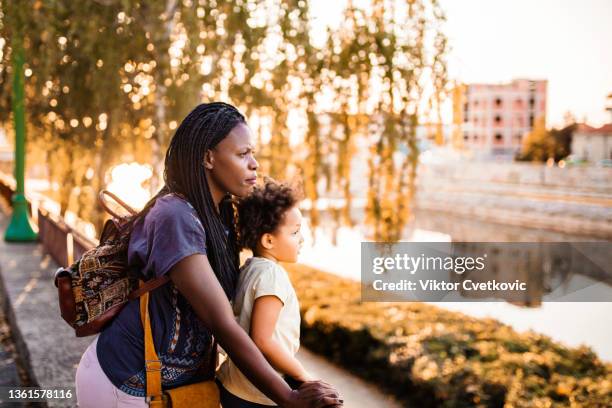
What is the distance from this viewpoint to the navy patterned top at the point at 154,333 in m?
1.52

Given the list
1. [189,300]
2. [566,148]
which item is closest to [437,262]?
[189,300]

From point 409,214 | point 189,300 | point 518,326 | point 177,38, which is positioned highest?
point 177,38

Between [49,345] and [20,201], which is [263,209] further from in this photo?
[20,201]

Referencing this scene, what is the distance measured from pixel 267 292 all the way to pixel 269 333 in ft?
0.35

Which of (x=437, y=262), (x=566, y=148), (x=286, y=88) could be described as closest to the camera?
(x=437, y=262)

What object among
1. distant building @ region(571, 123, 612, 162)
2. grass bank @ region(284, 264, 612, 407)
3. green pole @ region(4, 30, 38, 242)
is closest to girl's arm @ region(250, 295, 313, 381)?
grass bank @ region(284, 264, 612, 407)

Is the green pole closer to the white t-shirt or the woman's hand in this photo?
the white t-shirt

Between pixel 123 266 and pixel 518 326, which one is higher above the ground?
pixel 123 266

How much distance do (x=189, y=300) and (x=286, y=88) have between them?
17.1 feet

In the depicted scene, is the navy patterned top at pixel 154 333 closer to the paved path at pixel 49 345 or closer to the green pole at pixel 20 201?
the paved path at pixel 49 345

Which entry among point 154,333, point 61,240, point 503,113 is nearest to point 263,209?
point 154,333

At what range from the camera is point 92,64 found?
20.0 feet

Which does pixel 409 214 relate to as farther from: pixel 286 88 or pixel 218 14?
pixel 218 14

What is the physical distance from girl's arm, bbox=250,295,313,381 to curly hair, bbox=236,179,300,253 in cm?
22
